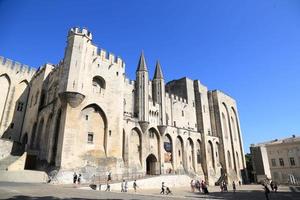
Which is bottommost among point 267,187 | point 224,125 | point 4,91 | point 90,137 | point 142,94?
point 267,187

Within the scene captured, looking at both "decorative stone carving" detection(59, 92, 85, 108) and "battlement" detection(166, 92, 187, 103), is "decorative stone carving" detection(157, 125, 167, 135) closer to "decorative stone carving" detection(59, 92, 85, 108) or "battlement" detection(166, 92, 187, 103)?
"battlement" detection(166, 92, 187, 103)

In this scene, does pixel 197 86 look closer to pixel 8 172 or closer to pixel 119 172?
pixel 119 172

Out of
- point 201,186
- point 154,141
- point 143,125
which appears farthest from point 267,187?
point 154,141

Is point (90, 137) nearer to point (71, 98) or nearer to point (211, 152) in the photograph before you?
point (71, 98)

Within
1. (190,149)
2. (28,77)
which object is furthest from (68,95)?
(190,149)

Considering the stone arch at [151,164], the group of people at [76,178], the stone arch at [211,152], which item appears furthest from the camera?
the stone arch at [211,152]

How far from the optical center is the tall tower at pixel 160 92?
34.5m

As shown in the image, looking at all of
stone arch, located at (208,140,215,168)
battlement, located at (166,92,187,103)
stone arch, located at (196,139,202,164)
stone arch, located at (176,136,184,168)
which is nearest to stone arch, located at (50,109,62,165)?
stone arch, located at (176,136,184,168)

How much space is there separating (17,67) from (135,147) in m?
22.2

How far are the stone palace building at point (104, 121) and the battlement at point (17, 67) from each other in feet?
0.46

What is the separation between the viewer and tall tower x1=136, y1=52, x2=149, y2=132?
30.5 meters

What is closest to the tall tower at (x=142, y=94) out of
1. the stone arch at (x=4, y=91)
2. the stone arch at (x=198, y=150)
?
the stone arch at (x=198, y=150)

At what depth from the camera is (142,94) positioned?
105 feet

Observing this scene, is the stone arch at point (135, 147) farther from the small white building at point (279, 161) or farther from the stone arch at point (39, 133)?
the small white building at point (279, 161)
